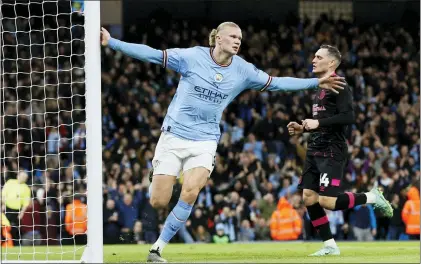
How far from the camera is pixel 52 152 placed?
21109 mm

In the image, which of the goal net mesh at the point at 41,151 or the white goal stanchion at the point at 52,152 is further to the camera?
the goal net mesh at the point at 41,151

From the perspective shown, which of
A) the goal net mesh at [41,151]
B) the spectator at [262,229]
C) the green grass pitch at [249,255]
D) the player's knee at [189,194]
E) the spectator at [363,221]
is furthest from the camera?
the spectator at [363,221]

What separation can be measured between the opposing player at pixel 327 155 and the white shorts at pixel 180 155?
1.31 meters

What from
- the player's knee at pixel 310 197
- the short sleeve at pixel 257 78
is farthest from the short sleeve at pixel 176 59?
the player's knee at pixel 310 197

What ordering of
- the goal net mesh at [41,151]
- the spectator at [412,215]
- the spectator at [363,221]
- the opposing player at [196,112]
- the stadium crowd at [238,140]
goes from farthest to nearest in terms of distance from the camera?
1. the spectator at [412,215]
2. the spectator at [363,221]
3. the stadium crowd at [238,140]
4. the goal net mesh at [41,151]
5. the opposing player at [196,112]

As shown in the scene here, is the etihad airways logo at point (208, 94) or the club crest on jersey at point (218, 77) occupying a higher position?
the club crest on jersey at point (218, 77)

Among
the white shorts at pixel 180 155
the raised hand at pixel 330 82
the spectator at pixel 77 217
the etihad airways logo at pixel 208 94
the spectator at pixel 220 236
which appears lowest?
the spectator at pixel 220 236

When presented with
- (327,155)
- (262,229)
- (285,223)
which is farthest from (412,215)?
(327,155)

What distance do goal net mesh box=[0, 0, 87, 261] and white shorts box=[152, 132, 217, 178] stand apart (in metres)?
3.27

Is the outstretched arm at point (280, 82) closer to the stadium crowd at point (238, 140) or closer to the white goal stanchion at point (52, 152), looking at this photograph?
the white goal stanchion at point (52, 152)

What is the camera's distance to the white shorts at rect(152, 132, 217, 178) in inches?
374

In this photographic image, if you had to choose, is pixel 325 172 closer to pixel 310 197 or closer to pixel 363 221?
pixel 310 197

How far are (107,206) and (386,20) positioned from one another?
41.0 feet

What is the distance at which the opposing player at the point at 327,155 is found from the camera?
10.3 metres
